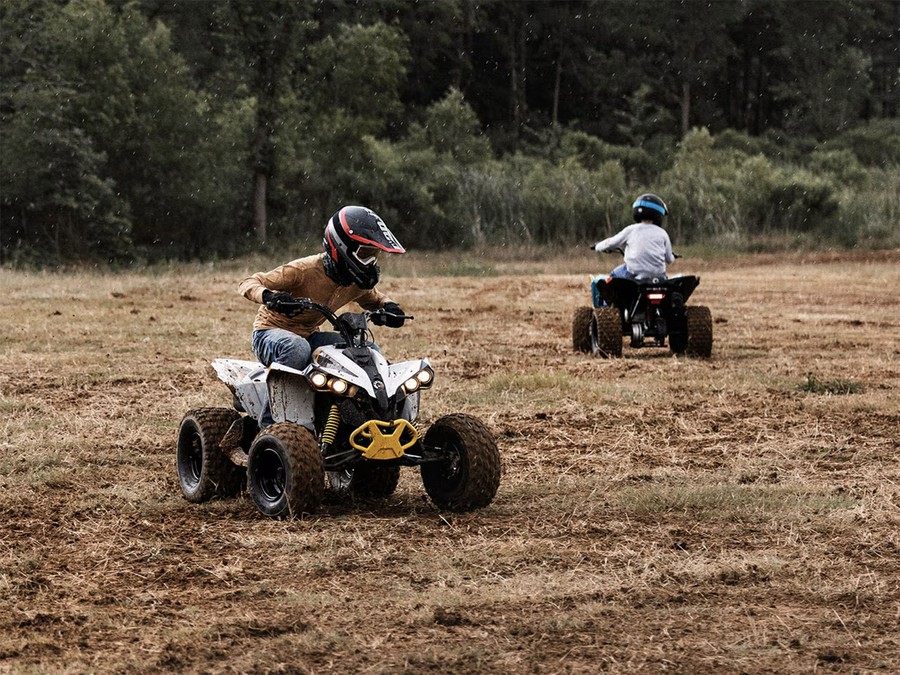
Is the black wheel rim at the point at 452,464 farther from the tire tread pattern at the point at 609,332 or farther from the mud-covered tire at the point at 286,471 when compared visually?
the tire tread pattern at the point at 609,332

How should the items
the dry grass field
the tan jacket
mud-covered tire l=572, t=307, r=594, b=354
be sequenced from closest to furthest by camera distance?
1. the dry grass field
2. the tan jacket
3. mud-covered tire l=572, t=307, r=594, b=354

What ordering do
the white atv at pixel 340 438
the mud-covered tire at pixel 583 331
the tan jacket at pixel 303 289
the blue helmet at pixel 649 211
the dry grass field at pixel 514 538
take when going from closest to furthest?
the dry grass field at pixel 514 538 < the white atv at pixel 340 438 < the tan jacket at pixel 303 289 < the blue helmet at pixel 649 211 < the mud-covered tire at pixel 583 331

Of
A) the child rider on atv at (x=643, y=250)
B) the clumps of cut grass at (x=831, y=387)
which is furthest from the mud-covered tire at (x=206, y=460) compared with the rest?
the child rider on atv at (x=643, y=250)

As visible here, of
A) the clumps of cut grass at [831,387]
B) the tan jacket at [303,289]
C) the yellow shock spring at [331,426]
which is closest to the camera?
the yellow shock spring at [331,426]

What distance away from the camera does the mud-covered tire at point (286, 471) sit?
22.7 ft

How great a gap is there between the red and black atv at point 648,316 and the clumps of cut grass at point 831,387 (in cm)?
220

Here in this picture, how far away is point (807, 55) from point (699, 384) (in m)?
63.5

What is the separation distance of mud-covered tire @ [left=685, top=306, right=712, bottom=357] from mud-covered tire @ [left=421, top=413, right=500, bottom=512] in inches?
303

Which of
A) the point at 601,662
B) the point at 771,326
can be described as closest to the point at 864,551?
the point at 601,662

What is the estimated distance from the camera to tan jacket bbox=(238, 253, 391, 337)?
7672 mm

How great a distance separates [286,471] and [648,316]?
8.53 metres

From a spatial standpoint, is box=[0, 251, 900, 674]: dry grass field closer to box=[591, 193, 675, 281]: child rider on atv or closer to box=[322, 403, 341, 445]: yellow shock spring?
box=[322, 403, 341, 445]: yellow shock spring

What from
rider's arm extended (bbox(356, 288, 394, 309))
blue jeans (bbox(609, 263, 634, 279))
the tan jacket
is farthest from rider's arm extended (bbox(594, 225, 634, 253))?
the tan jacket

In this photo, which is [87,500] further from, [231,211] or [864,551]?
[231,211]
